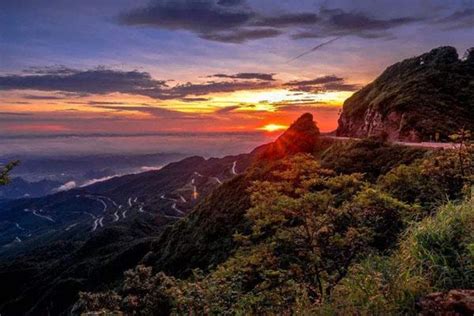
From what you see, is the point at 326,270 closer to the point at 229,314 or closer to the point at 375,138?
the point at 229,314

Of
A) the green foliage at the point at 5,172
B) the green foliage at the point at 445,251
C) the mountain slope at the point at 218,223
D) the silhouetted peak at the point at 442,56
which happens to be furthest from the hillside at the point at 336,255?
Answer: the silhouetted peak at the point at 442,56

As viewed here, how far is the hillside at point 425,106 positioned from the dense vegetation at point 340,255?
152 feet

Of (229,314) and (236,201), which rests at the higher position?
(229,314)

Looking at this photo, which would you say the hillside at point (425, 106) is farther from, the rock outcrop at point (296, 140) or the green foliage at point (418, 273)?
the green foliage at point (418, 273)

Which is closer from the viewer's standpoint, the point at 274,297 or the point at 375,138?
the point at 274,297

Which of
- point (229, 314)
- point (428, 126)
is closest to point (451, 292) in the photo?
point (229, 314)

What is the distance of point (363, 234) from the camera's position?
13961 millimetres

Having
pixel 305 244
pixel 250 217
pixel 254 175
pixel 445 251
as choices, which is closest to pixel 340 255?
pixel 305 244

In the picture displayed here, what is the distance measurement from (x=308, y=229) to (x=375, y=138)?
150 feet

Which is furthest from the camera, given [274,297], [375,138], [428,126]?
[428,126]

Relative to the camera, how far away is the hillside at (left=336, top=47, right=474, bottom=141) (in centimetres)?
6562

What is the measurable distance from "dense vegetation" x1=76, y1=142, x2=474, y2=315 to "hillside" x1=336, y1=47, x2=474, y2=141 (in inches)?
1818

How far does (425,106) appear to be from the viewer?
240 ft

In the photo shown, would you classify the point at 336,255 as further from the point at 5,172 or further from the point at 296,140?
the point at 296,140
